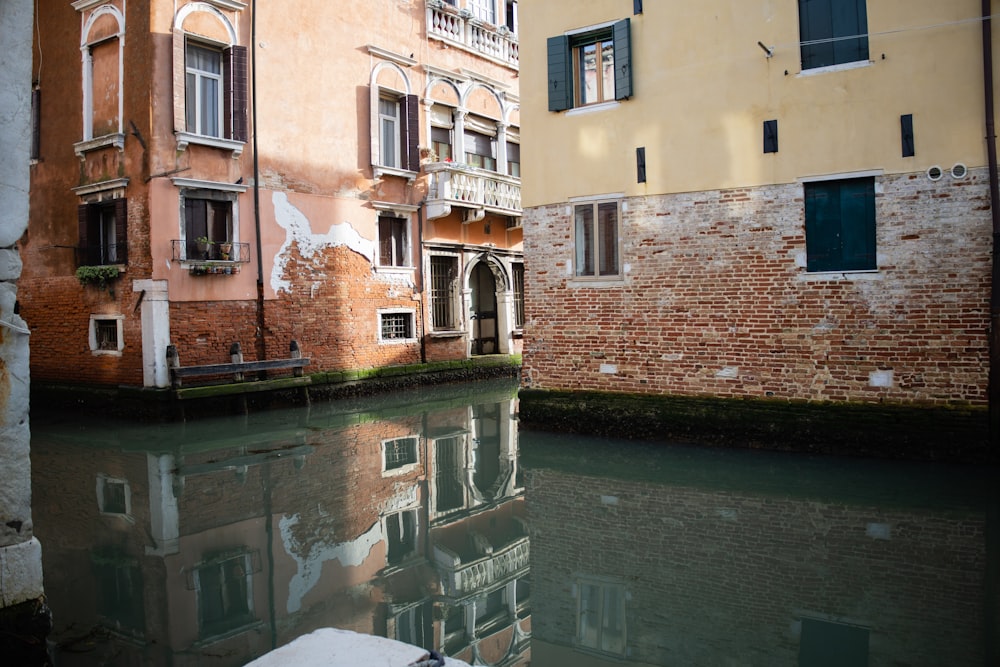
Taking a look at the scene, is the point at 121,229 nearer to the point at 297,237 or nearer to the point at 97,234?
the point at 97,234

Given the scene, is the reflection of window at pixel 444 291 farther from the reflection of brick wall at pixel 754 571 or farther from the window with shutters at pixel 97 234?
the reflection of brick wall at pixel 754 571

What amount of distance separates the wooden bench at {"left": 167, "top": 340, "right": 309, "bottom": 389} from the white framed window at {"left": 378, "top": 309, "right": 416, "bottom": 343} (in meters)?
2.16

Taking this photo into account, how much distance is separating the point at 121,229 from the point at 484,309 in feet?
28.1

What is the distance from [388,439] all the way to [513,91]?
1122 centimetres

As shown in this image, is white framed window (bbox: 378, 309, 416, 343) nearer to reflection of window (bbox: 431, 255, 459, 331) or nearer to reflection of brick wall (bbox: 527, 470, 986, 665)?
reflection of window (bbox: 431, 255, 459, 331)

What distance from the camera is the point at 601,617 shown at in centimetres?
407

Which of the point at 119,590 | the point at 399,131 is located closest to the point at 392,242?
the point at 399,131

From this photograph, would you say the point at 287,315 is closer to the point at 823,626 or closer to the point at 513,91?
the point at 513,91

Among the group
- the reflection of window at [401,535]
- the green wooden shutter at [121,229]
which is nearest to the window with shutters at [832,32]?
the reflection of window at [401,535]

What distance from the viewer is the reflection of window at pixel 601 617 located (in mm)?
3779

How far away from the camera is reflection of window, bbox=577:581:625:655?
3779mm

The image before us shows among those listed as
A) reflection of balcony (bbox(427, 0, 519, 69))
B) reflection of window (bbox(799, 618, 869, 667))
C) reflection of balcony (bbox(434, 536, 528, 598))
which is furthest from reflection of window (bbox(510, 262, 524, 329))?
reflection of window (bbox(799, 618, 869, 667))

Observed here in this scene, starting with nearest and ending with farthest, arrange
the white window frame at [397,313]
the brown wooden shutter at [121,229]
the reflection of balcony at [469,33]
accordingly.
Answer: the brown wooden shutter at [121,229] < the white window frame at [397,313] < the reflection of balcony at [469,33]

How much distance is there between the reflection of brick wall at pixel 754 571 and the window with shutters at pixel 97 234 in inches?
359
